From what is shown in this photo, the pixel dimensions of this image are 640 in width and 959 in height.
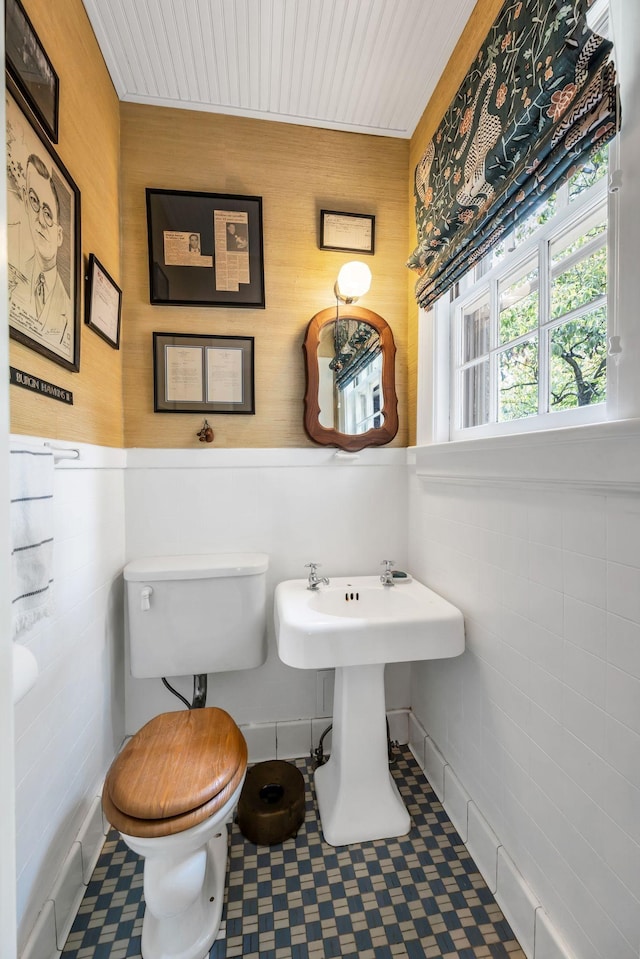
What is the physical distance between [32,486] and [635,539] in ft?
3.65

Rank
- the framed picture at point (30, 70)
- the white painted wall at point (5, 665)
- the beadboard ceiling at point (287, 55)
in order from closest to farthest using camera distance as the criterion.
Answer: the white painted wall at point (5, 665) < the framed picture at point (30, 70) < the beadboard ceiling at point (287, 55)

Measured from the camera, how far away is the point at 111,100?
1508 mm

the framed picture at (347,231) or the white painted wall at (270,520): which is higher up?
the framed picture at (347,231)

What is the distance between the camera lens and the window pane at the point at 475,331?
1402 mm

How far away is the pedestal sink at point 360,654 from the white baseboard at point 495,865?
0.17 metres

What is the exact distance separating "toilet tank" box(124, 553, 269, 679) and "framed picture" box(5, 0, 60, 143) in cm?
125

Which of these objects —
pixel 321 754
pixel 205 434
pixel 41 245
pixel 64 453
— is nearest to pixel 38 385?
pixel 64 453

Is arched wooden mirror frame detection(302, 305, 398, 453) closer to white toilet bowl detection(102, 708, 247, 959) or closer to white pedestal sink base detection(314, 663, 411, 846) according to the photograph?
white pedestal sink base detection(314, 663, 411, 846)

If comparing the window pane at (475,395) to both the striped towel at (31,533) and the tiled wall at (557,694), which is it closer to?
the tiled wall at (557,694)

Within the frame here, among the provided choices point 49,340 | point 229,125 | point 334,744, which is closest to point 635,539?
point 334,744

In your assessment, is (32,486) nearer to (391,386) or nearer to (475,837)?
(391,386)

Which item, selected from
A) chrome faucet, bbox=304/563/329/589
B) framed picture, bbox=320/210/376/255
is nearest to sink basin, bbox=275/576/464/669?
chrome faucet, bbox=304/563/329/589

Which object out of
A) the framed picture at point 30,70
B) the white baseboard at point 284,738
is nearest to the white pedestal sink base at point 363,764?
the white baseboard at point 284,738

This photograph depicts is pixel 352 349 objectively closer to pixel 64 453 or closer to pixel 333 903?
pixel 64 453
